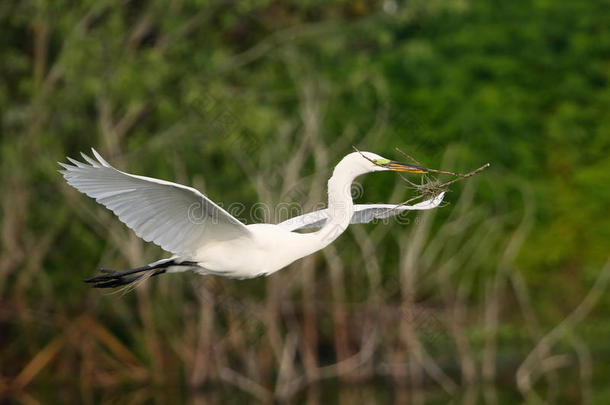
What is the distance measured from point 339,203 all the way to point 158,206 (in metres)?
0.98

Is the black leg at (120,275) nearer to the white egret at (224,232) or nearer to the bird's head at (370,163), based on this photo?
the white egret at (224,232)

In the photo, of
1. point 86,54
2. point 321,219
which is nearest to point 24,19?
point 86,54

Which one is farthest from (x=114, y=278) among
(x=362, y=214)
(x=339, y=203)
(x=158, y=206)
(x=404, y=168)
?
(x=404, y=168)

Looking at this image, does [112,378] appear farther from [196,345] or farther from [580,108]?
[580,108]

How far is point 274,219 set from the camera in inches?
460

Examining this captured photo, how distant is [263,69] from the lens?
49.1ft

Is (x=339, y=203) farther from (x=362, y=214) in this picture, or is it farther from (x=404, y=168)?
(x=362, y=214)

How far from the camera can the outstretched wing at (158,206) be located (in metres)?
4.76

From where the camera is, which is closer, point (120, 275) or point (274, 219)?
point (120, 275)

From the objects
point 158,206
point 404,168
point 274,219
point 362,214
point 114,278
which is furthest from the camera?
point 274,219

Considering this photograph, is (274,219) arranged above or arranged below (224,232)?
above

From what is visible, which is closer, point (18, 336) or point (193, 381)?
point (193, 381)

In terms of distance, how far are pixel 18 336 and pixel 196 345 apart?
2.95 m

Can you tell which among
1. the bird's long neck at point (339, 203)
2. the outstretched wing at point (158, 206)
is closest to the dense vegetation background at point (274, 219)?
the bird's long neck at point (339, 203)
